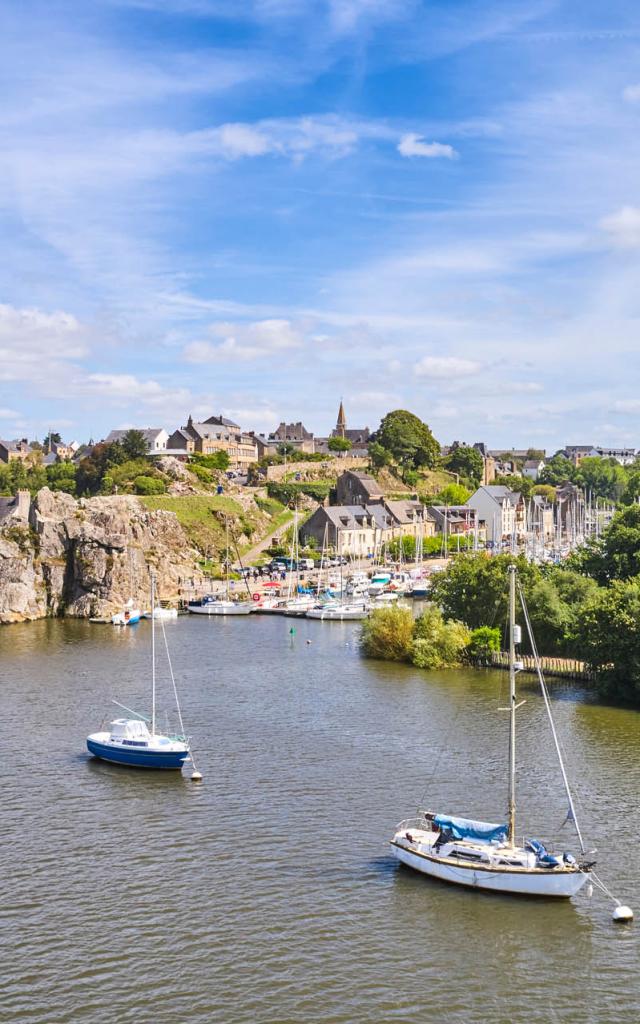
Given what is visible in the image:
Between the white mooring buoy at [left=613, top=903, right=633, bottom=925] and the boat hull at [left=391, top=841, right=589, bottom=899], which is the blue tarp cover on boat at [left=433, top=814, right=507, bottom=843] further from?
the white mooring buoy at [left=613, top=903, right=633, bottom=925]

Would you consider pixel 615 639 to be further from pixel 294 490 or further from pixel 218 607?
pixel 294 490

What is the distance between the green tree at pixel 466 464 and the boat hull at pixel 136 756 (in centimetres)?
14462

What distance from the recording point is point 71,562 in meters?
96.4

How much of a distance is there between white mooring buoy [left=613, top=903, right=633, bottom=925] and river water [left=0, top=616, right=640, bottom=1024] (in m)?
0.47

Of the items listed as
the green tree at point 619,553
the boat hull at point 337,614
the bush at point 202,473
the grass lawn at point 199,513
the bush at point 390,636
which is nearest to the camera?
the green tree at point 619,553

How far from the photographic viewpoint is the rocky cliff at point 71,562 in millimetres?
91375

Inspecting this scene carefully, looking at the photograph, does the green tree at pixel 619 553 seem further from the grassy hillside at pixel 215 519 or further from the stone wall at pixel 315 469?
the stone wall at pixel 315 469

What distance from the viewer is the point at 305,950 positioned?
27.7 meters

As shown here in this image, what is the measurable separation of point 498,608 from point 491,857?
37796 millimetres

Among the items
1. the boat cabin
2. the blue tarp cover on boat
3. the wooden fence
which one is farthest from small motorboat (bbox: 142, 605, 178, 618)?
the blue tarp cover on boat

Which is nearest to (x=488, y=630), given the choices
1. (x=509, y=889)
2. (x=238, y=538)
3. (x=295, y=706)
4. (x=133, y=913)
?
(x=295, y=706)

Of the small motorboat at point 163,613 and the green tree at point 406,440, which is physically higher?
the green tree at point 406,440

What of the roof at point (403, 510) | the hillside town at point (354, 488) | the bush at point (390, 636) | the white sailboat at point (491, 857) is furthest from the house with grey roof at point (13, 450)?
the white sailboat at point (491, 857)

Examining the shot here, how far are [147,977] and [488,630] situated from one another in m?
42.9
